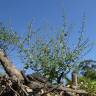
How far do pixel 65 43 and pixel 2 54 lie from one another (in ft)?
30.5

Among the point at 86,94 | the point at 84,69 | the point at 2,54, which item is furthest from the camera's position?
the point at 84,69

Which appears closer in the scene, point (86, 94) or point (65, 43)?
point (86, 94)

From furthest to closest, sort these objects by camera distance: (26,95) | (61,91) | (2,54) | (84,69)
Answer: (84,69), (2,54), (61,91), (26,95)

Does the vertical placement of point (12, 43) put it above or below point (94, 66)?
above

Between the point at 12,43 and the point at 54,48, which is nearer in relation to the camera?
the point at 54,48

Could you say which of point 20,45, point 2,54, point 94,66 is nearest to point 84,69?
point 94,66

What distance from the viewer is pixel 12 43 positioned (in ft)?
78.7

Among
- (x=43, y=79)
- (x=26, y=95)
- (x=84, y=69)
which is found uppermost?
(x=84, y=69)

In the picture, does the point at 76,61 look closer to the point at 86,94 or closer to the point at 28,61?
the point at 28,61

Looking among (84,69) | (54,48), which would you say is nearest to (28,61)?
(54,48)

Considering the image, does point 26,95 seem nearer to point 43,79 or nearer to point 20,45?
point 43,79

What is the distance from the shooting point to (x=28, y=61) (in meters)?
22.0

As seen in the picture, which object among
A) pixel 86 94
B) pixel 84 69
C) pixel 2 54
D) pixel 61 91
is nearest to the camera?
pixel 61 91

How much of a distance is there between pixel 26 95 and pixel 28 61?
1188cm
